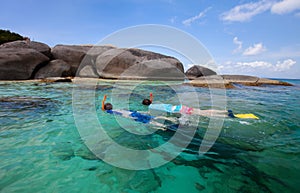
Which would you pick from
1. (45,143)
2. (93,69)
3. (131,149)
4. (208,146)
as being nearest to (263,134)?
(208,146)

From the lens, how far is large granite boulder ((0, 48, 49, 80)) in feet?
46.7

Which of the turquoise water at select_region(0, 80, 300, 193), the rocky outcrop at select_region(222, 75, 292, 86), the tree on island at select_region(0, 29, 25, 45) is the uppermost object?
the tree on island at select_region(0, 29, 25, 45)

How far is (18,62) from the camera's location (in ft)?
48.2

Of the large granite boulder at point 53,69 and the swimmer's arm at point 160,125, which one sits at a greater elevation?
the large granite boulder at point 53,69

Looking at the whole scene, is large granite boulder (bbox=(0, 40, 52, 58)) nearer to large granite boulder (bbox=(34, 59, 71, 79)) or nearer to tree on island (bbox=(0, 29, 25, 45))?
large granite boulder (bbox=(34, 59, 71, 79))

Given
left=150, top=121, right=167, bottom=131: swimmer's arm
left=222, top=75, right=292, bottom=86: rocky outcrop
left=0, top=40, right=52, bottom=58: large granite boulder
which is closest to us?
left=150, top=121, right=167, bottom=131: swimmer's arm

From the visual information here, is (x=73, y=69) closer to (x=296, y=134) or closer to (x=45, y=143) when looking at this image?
(x=45, y=143)

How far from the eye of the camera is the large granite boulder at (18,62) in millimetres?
14234

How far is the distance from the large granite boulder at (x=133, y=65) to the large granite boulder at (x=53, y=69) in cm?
344

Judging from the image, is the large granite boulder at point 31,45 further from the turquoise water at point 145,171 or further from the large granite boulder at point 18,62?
the turquoise water at point 145,171

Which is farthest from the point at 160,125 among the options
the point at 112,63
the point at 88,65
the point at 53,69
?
the point at 88,65

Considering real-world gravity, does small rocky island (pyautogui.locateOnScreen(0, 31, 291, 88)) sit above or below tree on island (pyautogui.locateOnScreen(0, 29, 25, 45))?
below

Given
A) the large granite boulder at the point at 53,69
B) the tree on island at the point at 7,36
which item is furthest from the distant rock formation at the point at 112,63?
the tree on island at the point at 7,36

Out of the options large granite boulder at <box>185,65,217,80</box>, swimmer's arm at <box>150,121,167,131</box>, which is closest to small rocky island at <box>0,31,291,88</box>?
large granite boulder at <box>185,65,217,80</box>
